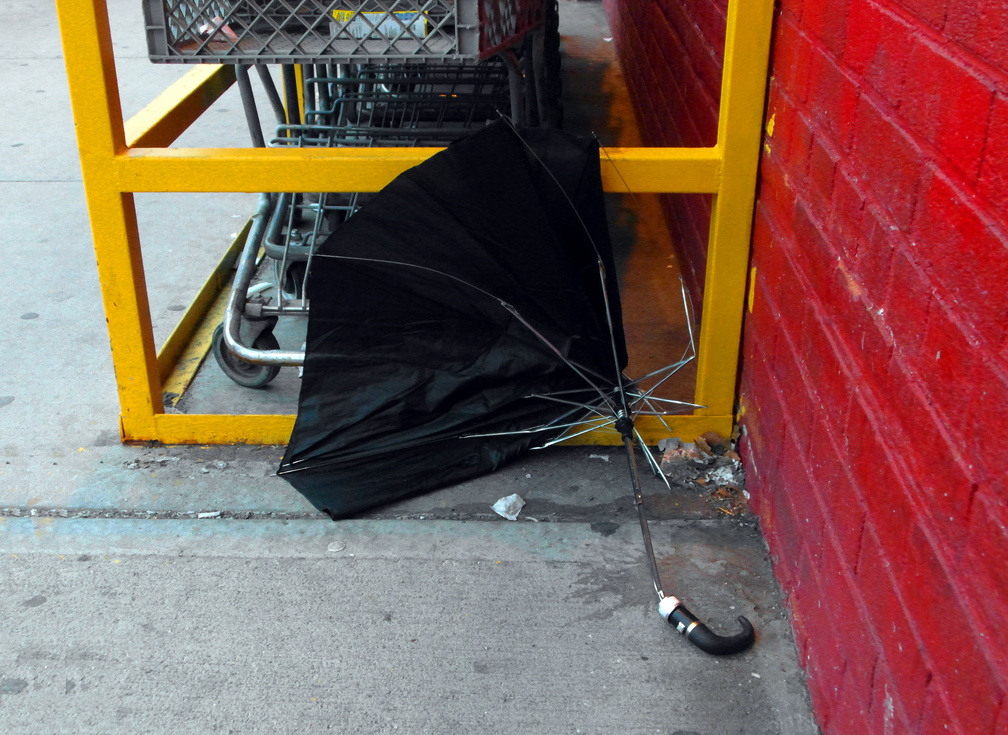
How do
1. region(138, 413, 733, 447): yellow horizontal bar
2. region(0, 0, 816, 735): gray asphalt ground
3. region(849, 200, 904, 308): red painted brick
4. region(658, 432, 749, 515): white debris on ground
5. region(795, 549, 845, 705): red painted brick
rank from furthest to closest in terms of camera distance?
region(138, 413, 733, 447): yellow horizontal bar, region(658, 432, 749, 515): white debris on ground, region(0, 0, 816, 735): gray asphalt ground, region(795, 549, 845, 705): red painted brick, region(849, 200, 904, 308): red painted brick

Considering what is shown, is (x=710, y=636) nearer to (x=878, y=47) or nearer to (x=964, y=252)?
(x=964, y=252)

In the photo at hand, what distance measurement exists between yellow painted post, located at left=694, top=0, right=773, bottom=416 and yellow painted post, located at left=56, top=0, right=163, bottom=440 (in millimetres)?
1555

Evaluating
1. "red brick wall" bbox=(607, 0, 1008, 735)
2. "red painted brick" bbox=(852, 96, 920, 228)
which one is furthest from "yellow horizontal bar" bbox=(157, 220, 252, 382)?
"red painted brick" bbox=(852, 96, 920, 228)

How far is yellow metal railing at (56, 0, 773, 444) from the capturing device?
2.49m

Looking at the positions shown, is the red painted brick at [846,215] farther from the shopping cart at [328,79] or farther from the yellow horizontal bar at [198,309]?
the yellow horizontal bar at [198,309]

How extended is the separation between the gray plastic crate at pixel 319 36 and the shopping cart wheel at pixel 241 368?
99 cm

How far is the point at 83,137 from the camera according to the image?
259 cm

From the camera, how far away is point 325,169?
2590 mm

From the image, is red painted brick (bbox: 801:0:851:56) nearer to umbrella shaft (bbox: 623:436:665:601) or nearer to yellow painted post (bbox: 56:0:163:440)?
umbrella shaft (bbox: 623:436:665:601)

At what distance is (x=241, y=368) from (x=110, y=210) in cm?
74

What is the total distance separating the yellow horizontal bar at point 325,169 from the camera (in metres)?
2.58

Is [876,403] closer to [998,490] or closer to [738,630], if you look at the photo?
[998,490]

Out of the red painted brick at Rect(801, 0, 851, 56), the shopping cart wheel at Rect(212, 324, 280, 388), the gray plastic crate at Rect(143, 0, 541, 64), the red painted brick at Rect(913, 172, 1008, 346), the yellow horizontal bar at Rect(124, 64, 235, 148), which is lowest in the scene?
the shopping cart wheel at Rect(212, 324, 280, 388)

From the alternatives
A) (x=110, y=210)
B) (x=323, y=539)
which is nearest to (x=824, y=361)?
(x=323, y=539)
